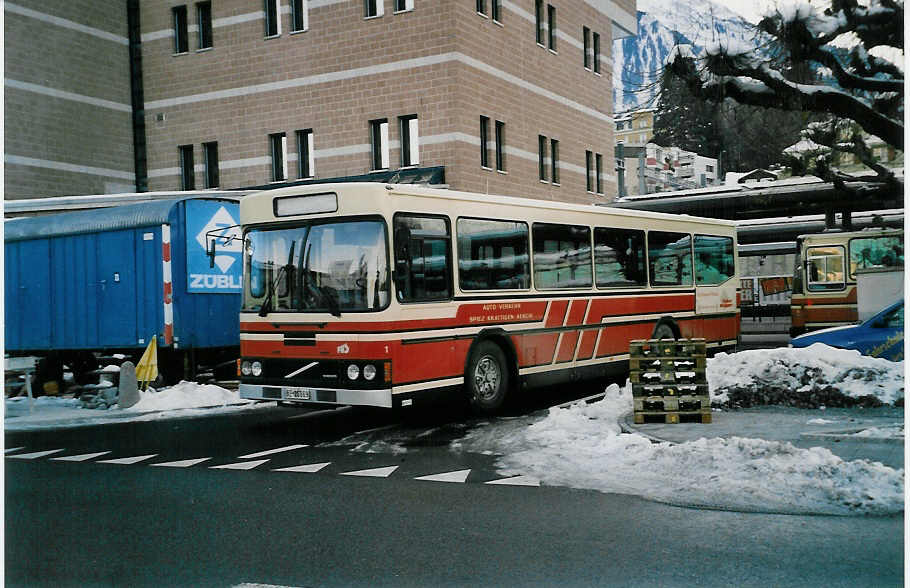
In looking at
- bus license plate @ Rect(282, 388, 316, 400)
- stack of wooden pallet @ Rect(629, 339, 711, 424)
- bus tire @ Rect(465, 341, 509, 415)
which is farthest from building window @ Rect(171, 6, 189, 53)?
stack of wooden pallet @ Rect(629, 339, 711, 424)

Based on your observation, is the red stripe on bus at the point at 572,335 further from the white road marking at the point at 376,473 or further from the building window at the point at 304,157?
the building window at the point at 304,157

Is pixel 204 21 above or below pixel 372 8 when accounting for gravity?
below

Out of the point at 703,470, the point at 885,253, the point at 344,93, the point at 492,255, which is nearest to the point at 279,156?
the point at 344,93

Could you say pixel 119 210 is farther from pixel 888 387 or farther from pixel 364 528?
pixel 888 387

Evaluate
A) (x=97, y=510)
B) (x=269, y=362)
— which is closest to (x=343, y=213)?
(x=269, y=362)

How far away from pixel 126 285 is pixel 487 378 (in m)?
7.11

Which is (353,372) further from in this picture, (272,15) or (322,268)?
(272,15)

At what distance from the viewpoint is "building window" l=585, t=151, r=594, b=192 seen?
93.9 feet

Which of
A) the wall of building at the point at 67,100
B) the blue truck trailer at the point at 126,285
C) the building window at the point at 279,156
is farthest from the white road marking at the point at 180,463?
the building window at the point at 279,156

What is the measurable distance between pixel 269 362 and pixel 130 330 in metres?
5.61

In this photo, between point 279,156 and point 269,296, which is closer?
Answer: point 269,296

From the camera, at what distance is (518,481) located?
312 inches

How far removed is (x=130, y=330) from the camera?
15688 millimetres

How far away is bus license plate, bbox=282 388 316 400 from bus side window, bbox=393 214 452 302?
4.97 ft
